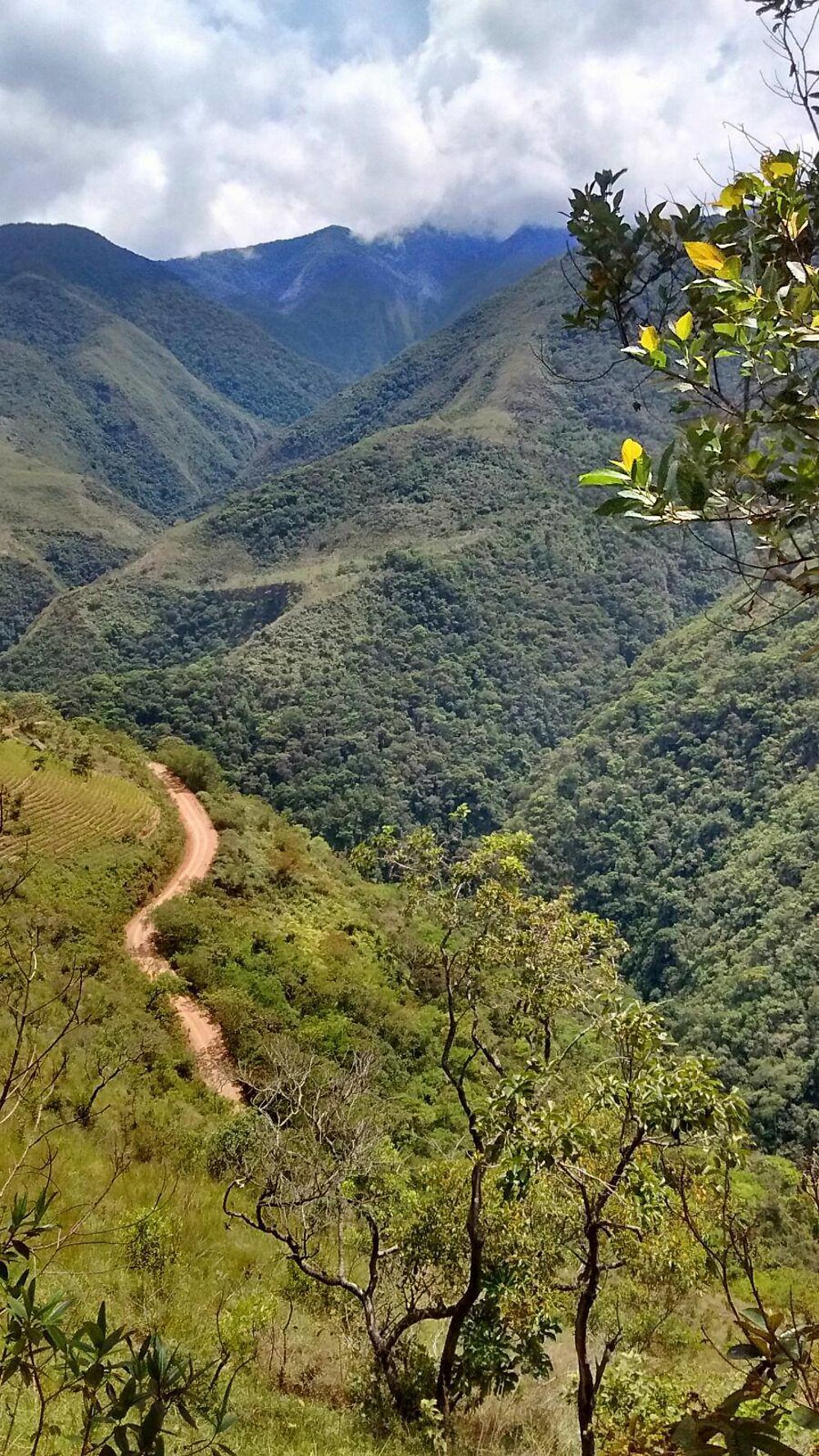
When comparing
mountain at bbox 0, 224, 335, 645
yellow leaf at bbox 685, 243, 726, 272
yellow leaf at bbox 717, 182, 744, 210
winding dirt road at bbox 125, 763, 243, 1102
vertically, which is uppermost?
mountain at bbox 0, 224, 335, 645

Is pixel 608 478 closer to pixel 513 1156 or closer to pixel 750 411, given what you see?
pixel 750 411

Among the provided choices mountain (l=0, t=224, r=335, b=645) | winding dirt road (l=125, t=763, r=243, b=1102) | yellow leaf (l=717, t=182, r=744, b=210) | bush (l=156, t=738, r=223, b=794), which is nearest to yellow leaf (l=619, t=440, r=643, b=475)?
yellow leaf (l=717, t=182, r=744, b=210)

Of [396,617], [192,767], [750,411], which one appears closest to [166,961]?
[192,767]

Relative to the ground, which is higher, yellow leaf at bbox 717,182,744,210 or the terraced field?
yellow leaf at bbox 717,182,744,210

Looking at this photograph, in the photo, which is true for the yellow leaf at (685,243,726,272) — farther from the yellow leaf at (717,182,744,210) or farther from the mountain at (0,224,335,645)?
the mountain at (0,224,335,645)

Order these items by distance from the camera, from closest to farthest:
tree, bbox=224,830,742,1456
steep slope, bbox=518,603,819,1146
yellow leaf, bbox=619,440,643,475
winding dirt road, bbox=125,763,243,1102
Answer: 1. yellow leaf, bbox=619,440,643,475
2. tree, bbox=224,830,742,1456
3. winding dirt road, bbox=125,763,243,1102
4. steep slope, bbox=518,603,819,1146

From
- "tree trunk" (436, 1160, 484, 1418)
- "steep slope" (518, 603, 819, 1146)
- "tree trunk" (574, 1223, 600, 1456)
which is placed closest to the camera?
"tree trunk" (574, 1223, 600, 1456)

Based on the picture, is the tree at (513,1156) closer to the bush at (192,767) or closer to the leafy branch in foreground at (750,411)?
the leafy branch in foreground at (750,411)
